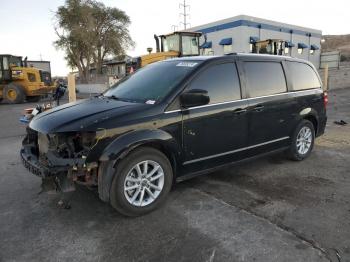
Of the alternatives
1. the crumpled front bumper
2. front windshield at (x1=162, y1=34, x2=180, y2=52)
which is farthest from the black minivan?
front windshield at (x1=162, y1=34, x2=180, y2=52)

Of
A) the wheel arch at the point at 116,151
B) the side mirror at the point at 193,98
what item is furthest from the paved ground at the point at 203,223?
the side mirror at the point at 193,98

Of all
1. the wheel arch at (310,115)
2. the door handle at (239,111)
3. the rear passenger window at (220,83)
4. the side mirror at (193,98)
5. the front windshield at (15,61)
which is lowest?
the wheel arch at (310,115)

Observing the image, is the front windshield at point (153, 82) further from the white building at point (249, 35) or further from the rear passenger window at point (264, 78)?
the white building at point (249, 35)

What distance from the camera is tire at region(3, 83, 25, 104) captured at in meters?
18.9

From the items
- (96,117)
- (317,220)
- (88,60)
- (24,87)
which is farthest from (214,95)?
(88,60)

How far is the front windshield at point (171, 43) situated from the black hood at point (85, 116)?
1329cm

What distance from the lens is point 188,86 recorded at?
156 inches

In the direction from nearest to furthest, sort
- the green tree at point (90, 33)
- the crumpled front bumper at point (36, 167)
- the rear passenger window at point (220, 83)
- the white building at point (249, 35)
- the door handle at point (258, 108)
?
the crumpled front bumper at point (36, 167)
the rear passenger window at point (220, 83)
the door handle at point (258, 108)
the white building at point (249, 35)
the green tree at point (90, 33)

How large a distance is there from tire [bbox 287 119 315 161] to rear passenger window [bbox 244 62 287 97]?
836 millimetres

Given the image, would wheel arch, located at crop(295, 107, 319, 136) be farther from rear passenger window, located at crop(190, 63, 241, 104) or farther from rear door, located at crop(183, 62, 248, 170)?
rear passenger window, located at crop(190, 63, 241, 104)

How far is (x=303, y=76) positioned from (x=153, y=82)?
9.39ft

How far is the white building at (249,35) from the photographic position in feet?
107

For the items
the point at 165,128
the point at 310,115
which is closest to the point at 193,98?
the point at 165,128

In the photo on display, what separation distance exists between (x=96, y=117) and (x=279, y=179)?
9.25 feet
